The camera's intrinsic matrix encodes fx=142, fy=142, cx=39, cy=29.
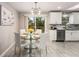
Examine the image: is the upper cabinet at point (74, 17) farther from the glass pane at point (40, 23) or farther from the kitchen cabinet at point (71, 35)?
the glass pane at point (40, 23)

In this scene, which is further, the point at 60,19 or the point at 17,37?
the point at 60,19

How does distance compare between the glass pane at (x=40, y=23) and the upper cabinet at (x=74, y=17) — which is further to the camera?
the glass pane at (x=40, y=23)

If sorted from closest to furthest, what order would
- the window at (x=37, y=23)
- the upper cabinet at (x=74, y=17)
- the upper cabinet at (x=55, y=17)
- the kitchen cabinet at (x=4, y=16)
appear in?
the kitchen cabinet at (x=4, y=16) < the upper cabinet at (x=55, y=17) < the upper cabinet at (x=74, y=17) < the window at (x=37, y=23)

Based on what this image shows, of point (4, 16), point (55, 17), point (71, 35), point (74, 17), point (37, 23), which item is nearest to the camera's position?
point (4, 16)

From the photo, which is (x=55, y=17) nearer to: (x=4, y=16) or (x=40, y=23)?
(x=40, y=23)

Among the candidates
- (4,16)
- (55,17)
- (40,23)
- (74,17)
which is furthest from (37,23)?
(4,16)

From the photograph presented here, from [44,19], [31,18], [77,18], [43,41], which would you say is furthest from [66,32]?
[43,41]

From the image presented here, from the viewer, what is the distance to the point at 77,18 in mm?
9734

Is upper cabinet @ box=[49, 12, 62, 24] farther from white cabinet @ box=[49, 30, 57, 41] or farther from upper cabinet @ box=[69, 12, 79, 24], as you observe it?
upper cabinet @ box=[69, 12, 79, 24]

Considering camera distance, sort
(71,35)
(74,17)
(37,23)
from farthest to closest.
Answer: (37,23)
(74,17)
(71,35)

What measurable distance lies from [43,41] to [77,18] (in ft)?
17.2

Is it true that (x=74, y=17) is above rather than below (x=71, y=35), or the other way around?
above

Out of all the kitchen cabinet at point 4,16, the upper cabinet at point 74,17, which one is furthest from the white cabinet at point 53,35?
the kitchen cabinet at point 4,16

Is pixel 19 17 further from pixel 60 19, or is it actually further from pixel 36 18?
pixel 60 19
